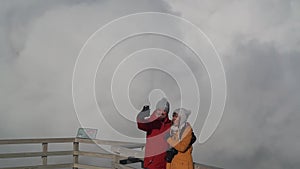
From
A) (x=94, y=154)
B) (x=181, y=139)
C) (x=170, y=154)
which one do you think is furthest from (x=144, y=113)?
(x=94, y=154)

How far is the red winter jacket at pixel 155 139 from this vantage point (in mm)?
5539

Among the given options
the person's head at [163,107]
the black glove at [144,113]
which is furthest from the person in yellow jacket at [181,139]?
the black glove at [144,113]

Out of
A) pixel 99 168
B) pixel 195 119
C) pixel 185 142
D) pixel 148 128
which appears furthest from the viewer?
pixel 99 168

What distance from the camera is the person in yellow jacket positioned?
4.87 m

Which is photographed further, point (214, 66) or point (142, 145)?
point (142, 145)

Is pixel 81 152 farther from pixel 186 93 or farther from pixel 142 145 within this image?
pixel 186 93

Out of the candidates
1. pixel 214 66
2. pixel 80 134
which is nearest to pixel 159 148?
pixel 214 66

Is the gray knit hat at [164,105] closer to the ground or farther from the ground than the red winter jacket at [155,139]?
farther from the ground

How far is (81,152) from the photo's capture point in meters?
9.30

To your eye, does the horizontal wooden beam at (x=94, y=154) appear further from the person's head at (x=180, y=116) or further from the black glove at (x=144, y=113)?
the person's head at (x=180, y=116)

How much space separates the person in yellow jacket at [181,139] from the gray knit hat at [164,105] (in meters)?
0.36

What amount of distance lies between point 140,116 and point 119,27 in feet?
4.91

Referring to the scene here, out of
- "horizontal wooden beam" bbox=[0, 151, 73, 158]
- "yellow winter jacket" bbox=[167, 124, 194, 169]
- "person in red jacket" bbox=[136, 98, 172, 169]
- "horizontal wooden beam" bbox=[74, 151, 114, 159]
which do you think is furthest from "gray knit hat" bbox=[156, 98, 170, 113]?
"horizontal wooden beam" bbox=[0, 151, 73, 158]

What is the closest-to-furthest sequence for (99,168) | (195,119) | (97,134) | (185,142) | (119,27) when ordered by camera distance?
(185,142) < (195,119) < (119,27) < (99,168) < (97,134)
